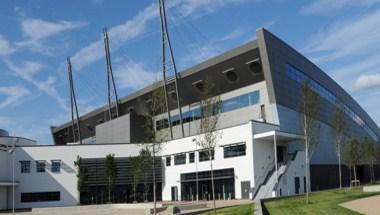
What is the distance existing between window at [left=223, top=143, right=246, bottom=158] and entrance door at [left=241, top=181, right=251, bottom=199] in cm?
291

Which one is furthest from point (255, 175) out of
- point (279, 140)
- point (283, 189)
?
point (279, 140)

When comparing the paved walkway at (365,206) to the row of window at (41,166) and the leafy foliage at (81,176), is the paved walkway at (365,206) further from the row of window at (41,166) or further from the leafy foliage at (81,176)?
the row of window at (41,166)

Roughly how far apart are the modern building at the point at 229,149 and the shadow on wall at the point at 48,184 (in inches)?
4.9

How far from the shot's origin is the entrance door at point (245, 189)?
49.3m

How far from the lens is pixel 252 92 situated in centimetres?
5938

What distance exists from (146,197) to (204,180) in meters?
11.1

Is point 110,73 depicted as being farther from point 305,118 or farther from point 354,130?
A: point 305,118

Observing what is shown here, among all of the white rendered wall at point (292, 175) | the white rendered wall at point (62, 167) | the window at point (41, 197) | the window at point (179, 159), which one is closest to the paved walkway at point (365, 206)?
A: the white rendered wall at point (292, 175)

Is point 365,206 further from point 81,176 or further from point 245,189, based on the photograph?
point 81,176

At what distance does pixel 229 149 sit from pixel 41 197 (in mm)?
26737

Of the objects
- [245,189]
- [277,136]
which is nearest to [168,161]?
[245,189]

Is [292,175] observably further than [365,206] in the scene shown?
Yes

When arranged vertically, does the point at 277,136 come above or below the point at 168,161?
above

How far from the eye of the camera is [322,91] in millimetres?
73375
